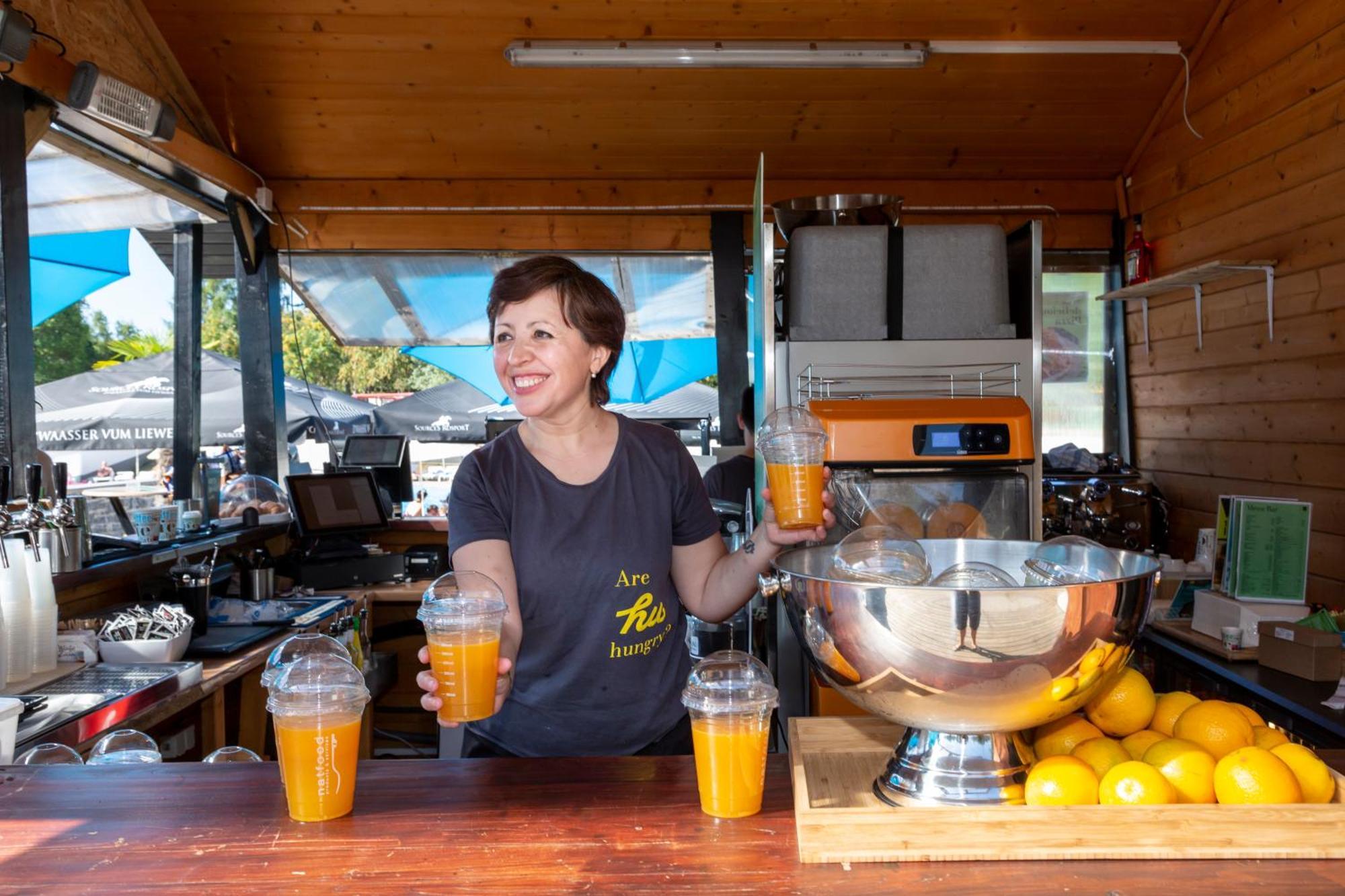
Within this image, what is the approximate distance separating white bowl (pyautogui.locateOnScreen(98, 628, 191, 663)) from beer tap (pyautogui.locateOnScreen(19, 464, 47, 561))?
1.13 feet

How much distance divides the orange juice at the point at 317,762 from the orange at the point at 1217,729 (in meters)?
0.97

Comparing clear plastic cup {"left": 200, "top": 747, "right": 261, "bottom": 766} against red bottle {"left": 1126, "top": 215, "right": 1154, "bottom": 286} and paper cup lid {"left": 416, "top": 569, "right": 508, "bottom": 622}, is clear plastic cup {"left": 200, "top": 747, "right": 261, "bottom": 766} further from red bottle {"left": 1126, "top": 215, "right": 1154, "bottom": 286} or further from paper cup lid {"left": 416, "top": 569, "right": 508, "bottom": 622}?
red bottle {"left": 1126, "top": 215, "right": 1154, "bottom": 286}

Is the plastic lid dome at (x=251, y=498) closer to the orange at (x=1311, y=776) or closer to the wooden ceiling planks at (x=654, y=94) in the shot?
the wooden ceiling planks at (x=654, y=94)

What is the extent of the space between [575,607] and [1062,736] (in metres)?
0.85

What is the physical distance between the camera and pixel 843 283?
3.17m

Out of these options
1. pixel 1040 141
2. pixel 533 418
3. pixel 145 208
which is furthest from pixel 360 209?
pixel 533 418

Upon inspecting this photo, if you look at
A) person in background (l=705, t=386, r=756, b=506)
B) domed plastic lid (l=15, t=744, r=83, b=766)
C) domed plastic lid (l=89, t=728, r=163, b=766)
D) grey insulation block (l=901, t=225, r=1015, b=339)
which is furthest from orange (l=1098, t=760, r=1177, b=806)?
person in background (l=705, t=386, r=756, b=506)

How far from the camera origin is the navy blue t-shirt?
1.80 meters

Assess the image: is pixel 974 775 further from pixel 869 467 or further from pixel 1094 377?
pixel 1094 377

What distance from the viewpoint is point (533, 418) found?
1.88 m

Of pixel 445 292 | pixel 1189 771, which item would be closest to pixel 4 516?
pixel 1189 771

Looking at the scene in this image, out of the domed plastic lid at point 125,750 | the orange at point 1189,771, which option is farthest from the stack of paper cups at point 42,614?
the orange at point 1189,771

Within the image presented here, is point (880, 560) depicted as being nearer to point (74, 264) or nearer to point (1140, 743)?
point (1140, 743)

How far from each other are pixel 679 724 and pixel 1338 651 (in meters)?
1.77
